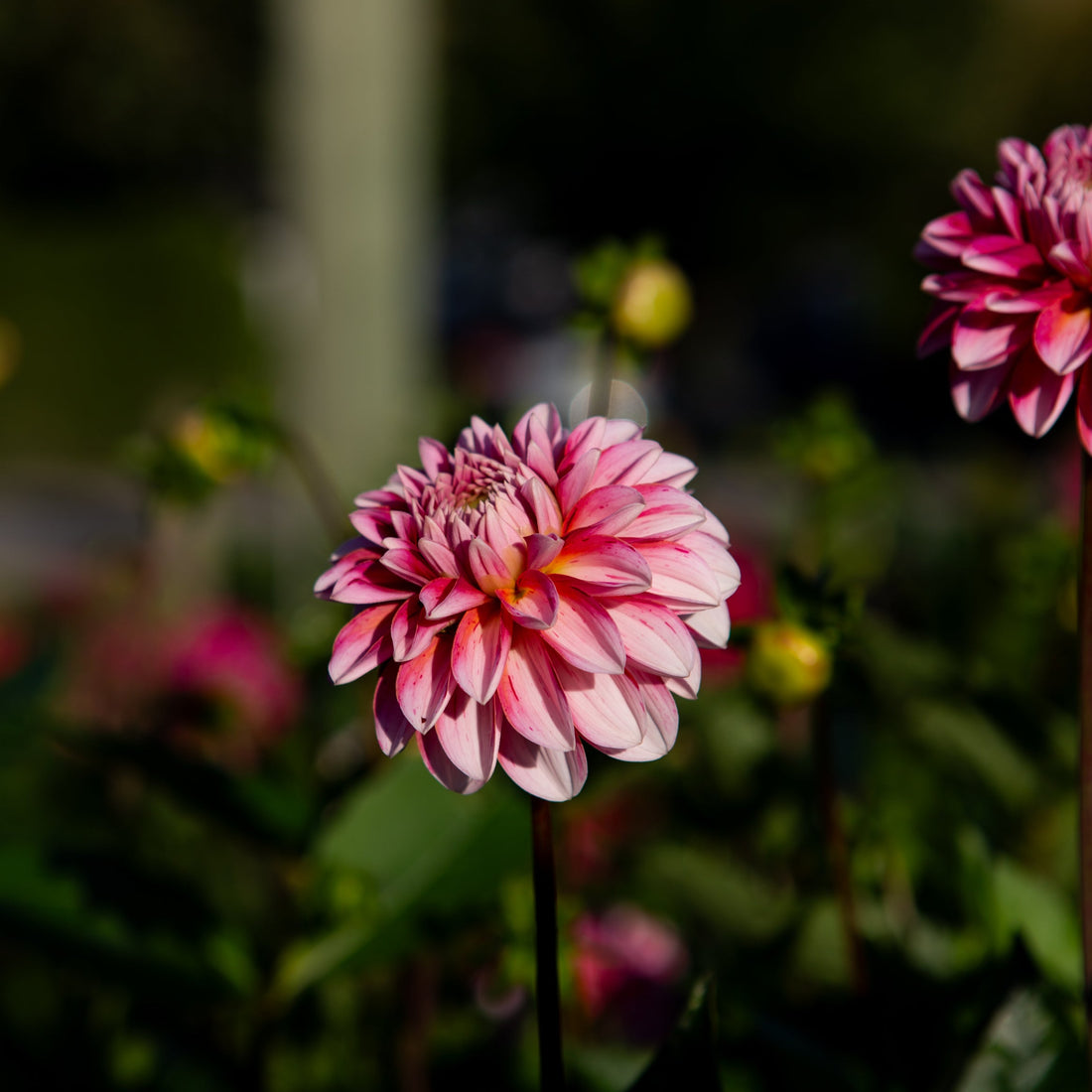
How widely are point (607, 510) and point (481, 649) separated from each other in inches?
2.0

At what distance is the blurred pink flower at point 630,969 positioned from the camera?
2.37 feet

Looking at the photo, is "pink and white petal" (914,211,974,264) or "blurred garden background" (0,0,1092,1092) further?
"blurred garden background" (0,0,1092,1092)

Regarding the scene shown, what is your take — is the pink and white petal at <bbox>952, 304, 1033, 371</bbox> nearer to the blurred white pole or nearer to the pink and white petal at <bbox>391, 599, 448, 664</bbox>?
the pink and white petal at <bbox>391, 599, 448, 664</bbox>

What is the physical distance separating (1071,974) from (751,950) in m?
0.15

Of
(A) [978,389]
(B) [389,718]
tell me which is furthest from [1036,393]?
(B) [389,718]

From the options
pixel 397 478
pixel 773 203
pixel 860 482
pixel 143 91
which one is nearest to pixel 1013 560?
pixel 860 482

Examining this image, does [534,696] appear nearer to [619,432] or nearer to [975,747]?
[619,432]

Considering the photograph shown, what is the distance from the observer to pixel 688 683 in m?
0.33

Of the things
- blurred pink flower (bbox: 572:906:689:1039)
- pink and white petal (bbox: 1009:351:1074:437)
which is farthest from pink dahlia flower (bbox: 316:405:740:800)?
blurred pink flower (bbox: 572:906:689:1039)

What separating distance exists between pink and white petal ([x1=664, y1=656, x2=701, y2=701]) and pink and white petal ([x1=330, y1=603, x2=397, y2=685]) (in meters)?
0.08

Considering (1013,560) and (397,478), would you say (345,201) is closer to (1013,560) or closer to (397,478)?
(1013,560)

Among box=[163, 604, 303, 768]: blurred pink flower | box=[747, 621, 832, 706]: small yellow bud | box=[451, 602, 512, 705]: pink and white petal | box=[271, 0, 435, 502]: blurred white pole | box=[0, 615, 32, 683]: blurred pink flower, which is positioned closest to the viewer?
box=[451, 602, 512, 705]: pink and white petal

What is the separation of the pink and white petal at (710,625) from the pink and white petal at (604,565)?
Answer: 4cm

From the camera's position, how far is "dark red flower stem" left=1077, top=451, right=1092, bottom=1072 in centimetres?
35
